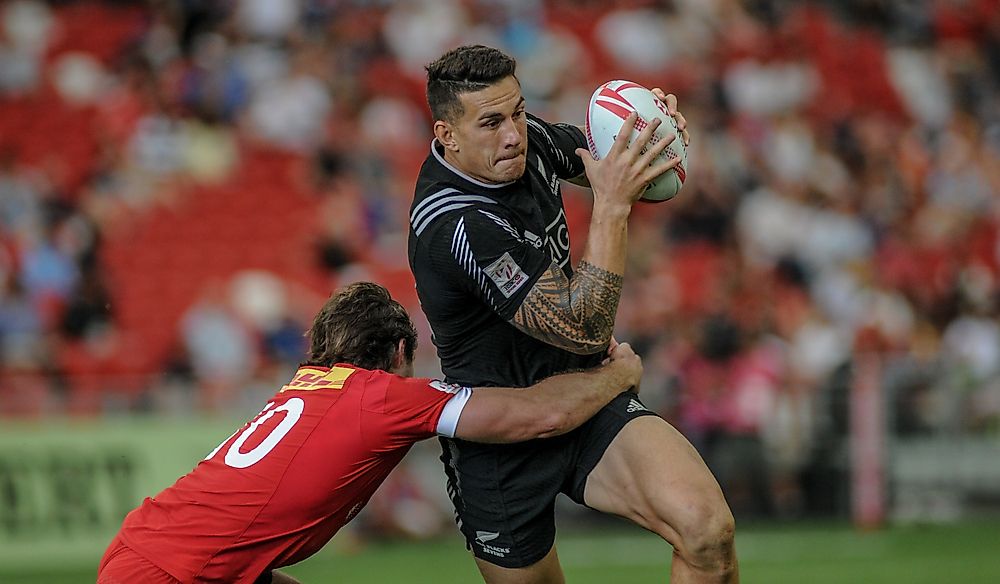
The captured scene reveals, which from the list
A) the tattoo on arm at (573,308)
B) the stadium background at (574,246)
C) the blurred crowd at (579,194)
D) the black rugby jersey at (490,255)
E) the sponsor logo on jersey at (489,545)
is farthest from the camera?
the blurred crowd at (579,194)

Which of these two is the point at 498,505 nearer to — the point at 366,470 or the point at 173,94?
the point at 366,470

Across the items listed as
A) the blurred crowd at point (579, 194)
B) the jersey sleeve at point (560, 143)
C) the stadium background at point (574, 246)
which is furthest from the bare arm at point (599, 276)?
the blurred crowd at point (579, 194)

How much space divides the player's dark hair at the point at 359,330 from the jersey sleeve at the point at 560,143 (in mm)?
929

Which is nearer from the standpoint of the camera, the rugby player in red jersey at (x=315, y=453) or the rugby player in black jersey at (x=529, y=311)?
the rugby player in black jersey at (x=529, y=311)

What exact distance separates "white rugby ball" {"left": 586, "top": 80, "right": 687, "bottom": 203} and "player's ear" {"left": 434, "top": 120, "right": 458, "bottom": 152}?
532 millimetres

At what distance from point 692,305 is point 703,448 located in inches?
101

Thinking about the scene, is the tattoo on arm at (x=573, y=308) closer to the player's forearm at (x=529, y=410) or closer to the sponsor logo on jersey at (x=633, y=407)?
the player's forearm at (x=529, y=410)

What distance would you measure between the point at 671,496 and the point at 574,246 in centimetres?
992

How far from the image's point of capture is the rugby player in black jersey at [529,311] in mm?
5391

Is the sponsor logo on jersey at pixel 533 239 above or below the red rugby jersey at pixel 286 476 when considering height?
above

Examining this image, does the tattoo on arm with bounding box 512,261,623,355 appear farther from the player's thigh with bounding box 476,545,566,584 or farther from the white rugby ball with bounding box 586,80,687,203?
the player's thigh with bounding box 476,545,566,584

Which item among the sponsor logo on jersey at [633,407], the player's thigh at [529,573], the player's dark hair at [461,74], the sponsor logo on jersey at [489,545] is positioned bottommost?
the player's thigh at [529,573]

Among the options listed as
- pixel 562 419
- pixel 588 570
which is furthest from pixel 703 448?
pixel 562 419

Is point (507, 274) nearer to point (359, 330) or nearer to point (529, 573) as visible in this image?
point (359, 330)
